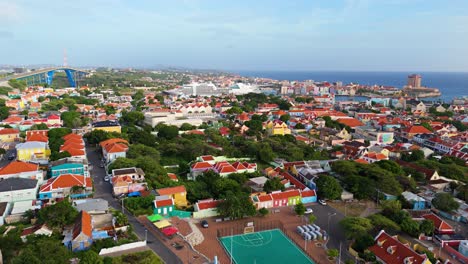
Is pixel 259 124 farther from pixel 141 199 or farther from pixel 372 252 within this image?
pixel 372 252

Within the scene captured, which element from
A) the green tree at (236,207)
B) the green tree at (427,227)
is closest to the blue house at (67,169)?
the green tree at (236,207)

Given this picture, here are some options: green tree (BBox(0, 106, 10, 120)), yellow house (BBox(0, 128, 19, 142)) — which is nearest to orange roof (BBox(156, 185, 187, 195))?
yellow house (BBox(0, 128, 19, 142))

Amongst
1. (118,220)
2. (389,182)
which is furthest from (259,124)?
(118,220)

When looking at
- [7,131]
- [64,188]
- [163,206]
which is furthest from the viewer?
[7,131]

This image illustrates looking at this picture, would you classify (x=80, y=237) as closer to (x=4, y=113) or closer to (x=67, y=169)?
(x=67, y=169)

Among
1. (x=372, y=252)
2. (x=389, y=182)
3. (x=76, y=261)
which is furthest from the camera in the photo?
(x=389, y=182)

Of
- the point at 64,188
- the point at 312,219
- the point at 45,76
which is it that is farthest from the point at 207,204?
the point at 45,76
